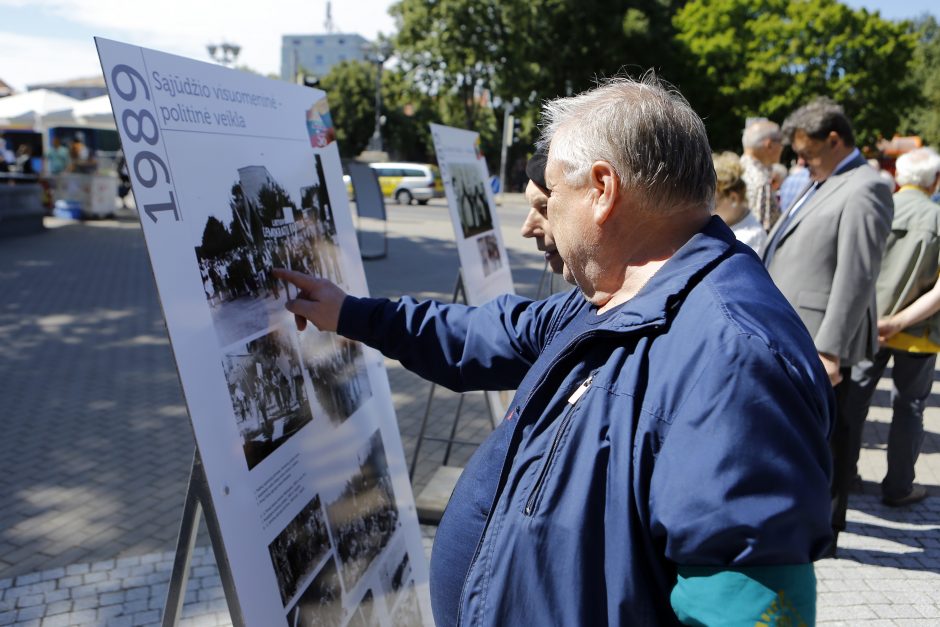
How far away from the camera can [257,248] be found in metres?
1.86

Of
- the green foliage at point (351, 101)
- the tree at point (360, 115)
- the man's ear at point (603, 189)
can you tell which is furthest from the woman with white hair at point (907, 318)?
the green foliage at point (351, 101)

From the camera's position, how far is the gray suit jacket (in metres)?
3.05

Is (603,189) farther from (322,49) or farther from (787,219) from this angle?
(322,49)

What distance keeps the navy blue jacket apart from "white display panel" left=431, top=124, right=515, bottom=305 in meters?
2.37

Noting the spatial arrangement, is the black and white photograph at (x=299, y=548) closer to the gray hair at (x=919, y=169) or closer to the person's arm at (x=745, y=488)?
the person's arm at (x=745, y=488)

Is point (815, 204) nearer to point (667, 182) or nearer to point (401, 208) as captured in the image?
point (667, 182)

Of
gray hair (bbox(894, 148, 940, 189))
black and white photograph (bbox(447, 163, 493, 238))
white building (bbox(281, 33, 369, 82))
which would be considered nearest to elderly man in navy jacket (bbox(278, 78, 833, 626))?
black and white photograph (bbox(447, 163, 493, 238))

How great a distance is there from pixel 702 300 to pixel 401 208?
76.8 feet

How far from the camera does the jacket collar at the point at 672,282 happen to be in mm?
1217

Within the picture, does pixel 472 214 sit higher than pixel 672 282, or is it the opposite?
pixel 672 282

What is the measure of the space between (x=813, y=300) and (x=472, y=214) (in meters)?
1.77

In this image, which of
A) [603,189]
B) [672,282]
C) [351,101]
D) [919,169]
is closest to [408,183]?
[919,169]

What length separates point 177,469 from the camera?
440 cm

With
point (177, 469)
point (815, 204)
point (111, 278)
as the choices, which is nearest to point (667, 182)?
point (815, 204)
